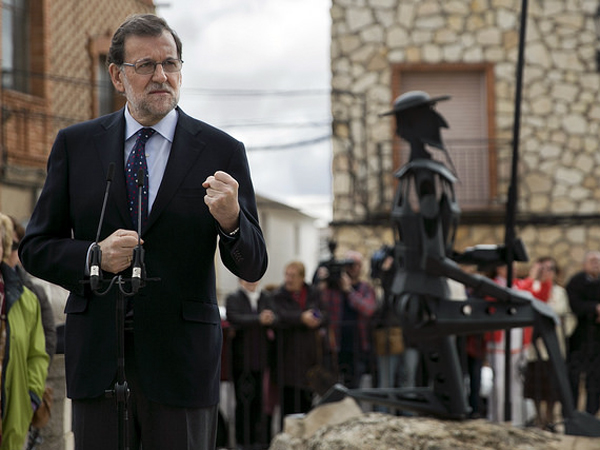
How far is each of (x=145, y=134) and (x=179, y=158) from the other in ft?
0.41

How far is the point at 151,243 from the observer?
2.66 metres

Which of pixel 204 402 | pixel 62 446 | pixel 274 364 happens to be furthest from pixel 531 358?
pixel 204 402

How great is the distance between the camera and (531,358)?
9250 millimetres

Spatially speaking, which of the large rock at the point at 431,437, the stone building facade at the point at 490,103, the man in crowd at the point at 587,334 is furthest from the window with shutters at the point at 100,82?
the large rock at the point at 431,437

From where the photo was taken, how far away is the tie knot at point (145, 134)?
2.77 metres

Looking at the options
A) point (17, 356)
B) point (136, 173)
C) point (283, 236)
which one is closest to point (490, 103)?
point (17, 356)

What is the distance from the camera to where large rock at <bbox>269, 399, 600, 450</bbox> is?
5.78m

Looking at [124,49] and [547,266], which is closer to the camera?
[124,49]

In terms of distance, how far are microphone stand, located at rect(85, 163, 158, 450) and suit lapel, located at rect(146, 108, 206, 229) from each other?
7cm

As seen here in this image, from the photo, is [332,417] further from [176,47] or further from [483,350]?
[176,47]

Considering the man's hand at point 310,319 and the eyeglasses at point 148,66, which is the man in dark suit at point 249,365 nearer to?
the man's hand at point 310,319

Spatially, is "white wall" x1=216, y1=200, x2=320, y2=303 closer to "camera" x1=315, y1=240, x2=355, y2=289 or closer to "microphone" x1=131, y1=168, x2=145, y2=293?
"camera" x1=315, y1=240, x2=355, y2=289

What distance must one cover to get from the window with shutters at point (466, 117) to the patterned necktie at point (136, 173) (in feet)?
43.9

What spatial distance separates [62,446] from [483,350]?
477 cm
